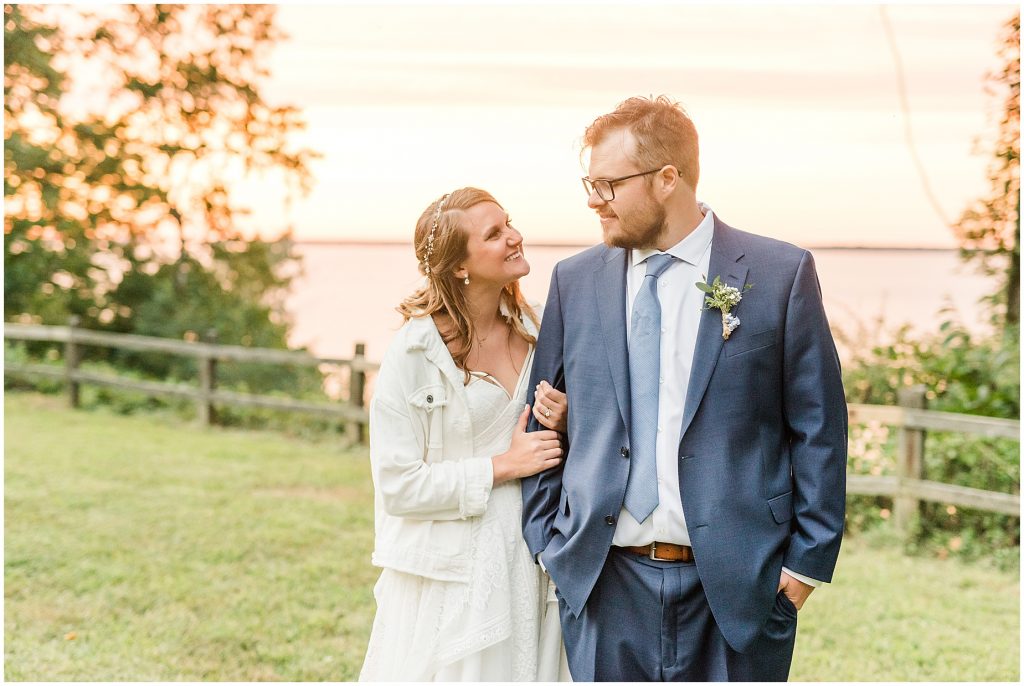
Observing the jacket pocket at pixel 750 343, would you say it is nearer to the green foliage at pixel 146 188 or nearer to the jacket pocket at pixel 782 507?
the jacket pocket at pixel 782 507

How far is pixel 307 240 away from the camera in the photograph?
14305 mm

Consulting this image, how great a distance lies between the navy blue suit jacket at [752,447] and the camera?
8.47 ft

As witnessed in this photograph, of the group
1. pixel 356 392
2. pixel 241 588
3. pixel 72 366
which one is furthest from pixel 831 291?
pixel 72 366

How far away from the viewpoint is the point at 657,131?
2670mm

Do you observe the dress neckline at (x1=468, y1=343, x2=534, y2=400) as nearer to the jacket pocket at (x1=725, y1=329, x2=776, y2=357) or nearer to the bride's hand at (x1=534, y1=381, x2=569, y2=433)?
the bride's hand at (x1=534, y1=381, x2=569, y2=433)

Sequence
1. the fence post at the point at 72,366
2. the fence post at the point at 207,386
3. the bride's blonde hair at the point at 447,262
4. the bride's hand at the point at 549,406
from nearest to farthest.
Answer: the bride's hand at the point at 549,406
the bride's blonde hair at the point at 447,262
the fence post at the point at 207,386
the fence post at the point at 72,366

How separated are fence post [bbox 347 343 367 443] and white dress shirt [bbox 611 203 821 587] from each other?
766 centimetres

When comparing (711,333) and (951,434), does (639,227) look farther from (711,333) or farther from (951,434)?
(951,434)

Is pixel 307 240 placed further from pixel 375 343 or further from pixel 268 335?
pixel 375 343

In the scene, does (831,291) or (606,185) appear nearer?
(606,185)

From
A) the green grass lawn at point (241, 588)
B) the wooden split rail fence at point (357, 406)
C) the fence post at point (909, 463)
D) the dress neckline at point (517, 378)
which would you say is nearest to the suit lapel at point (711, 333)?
the dress neckline at point (517, 378)

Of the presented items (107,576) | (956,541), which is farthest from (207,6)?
(956,541)

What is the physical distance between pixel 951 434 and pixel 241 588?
4966 mm

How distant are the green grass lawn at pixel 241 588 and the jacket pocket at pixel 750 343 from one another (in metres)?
2.90
